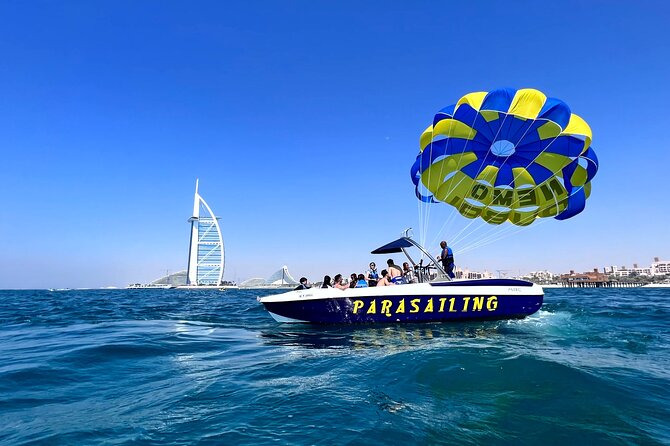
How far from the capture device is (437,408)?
13.5 ft

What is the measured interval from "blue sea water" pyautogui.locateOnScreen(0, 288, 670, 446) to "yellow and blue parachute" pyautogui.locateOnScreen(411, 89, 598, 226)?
598 centimetres

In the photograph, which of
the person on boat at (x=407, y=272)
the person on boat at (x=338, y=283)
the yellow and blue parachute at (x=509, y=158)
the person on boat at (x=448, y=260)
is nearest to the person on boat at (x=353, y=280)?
the person on boat at (x=338, y=283)

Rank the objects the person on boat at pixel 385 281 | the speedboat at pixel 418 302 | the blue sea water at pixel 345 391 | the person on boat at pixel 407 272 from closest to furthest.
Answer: the blue sea water at pixel 345 391 < the speedboat at pixel 418 302 < the person on boat at pixel 385 281 < the person on boat at pixel 407 272

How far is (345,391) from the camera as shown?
471 centimetres

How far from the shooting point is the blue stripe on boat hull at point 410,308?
34.6ft

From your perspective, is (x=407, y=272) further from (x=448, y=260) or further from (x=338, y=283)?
(x=338, y=283)

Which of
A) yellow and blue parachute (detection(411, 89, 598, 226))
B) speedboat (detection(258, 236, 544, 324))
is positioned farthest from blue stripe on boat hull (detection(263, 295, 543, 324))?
yellow and blue parachute (detection(411, 89, 598, 226))

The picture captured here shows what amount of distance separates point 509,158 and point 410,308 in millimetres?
7236

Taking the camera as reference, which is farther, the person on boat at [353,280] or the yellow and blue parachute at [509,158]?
the person on boat at [353,280]

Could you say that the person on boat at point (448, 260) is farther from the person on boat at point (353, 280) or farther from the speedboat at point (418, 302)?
the person on boat at point (353, 280)

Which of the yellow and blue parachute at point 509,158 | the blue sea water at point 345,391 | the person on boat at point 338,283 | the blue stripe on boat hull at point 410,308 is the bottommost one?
the blue sea water at point 345,391

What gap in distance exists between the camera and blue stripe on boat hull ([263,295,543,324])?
10.5 metres

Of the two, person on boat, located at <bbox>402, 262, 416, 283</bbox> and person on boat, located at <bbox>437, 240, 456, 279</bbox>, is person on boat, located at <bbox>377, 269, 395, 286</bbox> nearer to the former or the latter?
person on boat, located at <bbox>402, 262, 416, 283</bbox>

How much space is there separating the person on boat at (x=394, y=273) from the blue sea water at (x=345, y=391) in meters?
2.55
